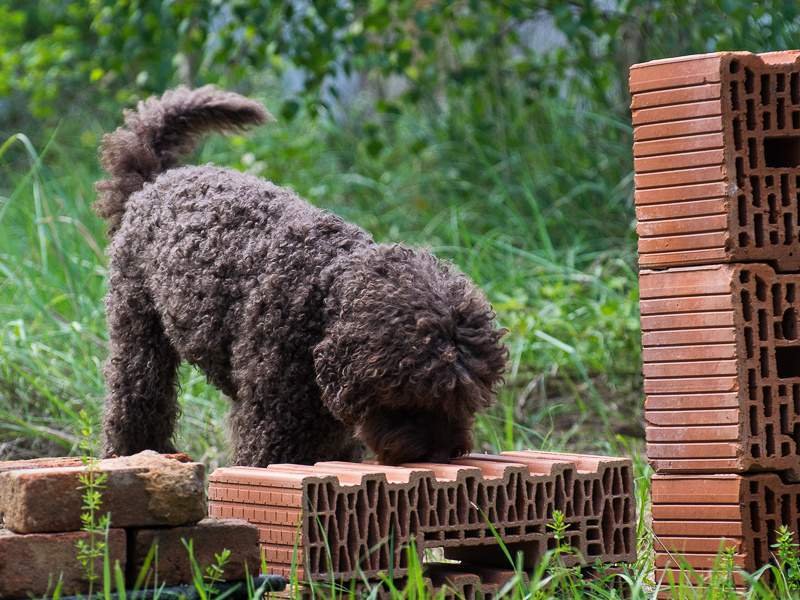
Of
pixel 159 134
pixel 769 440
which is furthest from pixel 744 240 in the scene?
pixel 159 134

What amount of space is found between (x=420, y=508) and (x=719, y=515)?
2.84ft

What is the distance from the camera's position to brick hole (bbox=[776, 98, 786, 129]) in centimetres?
345


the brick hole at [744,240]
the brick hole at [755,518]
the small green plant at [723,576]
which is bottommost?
the small green plant at [723,576]

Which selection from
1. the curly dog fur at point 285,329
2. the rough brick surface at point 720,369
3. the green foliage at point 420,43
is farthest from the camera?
the green foliage at point 420,43

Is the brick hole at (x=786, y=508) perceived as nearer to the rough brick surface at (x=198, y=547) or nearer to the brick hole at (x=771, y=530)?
the brick hole at (x=771, y=530)

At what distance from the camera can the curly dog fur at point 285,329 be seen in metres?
3.55

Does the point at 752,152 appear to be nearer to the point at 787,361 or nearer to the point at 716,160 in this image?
the point at 716,160

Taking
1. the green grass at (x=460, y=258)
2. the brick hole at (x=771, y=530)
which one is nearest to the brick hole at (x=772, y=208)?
the brick hole at (x=771, y=530)

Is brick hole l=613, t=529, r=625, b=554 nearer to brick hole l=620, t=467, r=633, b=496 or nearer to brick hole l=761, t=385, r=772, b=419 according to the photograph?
brick hole l=620, t=467, r=633, b=496

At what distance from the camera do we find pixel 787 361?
3.58 metres

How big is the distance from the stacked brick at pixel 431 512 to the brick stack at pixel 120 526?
16 cm

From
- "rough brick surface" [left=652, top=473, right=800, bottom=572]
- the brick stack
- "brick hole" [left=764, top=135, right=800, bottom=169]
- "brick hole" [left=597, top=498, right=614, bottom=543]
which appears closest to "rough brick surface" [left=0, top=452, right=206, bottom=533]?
the brick stack

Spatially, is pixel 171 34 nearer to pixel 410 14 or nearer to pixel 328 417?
pixel 410 14

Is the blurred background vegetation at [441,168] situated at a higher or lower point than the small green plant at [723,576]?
higher
